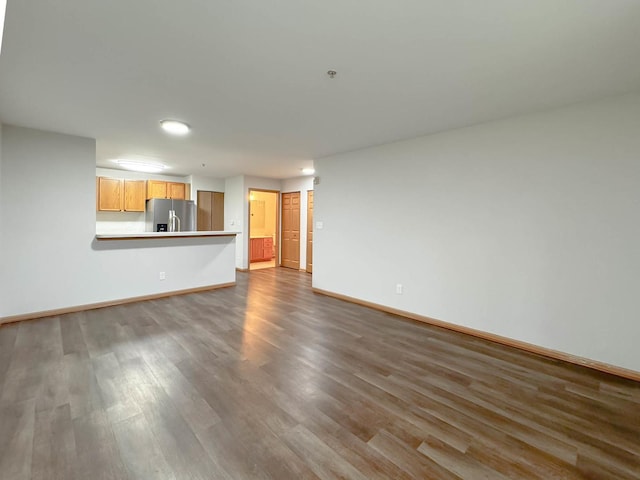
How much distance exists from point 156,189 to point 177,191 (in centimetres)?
49

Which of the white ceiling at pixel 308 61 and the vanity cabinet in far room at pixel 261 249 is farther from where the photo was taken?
the vanity cabinet in far room at pixel 261 249

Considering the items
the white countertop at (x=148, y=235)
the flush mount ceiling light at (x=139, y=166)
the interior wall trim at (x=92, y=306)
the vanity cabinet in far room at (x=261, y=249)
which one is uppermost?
the flush mount ceiling light at (x=139, y=166)

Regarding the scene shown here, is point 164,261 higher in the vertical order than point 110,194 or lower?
lower

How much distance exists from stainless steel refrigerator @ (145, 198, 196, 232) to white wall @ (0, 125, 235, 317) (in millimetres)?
2025

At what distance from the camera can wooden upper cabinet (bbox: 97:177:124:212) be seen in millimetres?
6176

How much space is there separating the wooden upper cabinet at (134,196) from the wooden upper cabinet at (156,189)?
0.12 m

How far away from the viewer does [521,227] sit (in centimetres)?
303

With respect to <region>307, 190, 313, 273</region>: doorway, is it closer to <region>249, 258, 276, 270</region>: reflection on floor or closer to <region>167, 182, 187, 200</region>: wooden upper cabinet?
<region>249, 258, 276, 270</region>: reflection on floor

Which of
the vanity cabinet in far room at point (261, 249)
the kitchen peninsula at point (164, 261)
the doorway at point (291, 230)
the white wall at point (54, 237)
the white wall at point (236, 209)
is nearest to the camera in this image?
the white wall at point (54, 237)

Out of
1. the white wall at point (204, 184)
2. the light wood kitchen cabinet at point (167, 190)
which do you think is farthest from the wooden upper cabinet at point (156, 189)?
the white wall at point (204, 184)

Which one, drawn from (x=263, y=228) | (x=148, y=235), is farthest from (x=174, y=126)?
(x=263, y=228)

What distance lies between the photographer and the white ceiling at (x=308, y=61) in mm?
1579

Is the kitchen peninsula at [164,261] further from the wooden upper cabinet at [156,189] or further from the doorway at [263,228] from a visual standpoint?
the doorway at [263,228]

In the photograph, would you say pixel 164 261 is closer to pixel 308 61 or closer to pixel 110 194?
pixel 110 194
